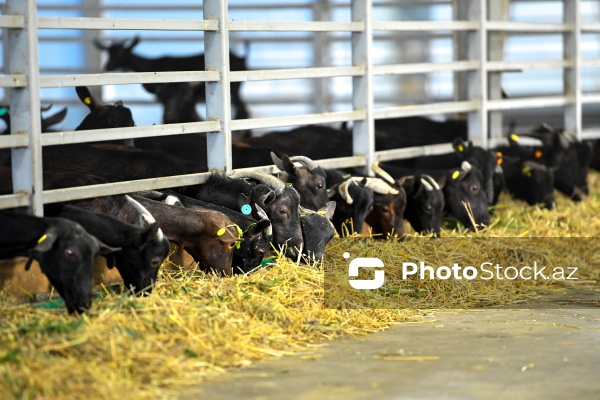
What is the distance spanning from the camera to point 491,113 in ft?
41.0

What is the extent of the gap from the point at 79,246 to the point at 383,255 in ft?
9.48

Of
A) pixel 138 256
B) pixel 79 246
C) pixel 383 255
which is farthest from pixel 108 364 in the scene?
pixel 383 255

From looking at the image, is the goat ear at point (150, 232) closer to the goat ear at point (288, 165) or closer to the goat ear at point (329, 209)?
the goat ear at point (329, 209)

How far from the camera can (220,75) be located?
8539 millimetres

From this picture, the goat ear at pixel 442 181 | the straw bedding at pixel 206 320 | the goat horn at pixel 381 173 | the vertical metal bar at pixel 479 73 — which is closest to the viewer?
the straw bedding at pixel 206 320

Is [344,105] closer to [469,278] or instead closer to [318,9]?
[318,9]

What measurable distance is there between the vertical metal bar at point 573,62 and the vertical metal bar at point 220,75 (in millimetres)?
5944

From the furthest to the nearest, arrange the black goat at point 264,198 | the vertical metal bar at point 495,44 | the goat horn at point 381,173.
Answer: the vertical metal bar at point 495,44 → the goat horn at point 381,173 → the black goat at point 264,198

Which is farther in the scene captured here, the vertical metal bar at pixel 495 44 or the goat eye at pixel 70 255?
the vertical metal bar at pixel 495 44

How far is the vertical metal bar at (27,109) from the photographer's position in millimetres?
7012

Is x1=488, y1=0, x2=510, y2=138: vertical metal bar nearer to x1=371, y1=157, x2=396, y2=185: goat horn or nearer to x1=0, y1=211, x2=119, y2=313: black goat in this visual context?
x1=371, y1=157, x2=396, y2=185: goat horn

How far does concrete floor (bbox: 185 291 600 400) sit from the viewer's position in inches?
209

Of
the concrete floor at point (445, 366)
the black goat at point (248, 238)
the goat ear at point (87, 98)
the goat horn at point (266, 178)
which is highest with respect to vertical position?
the goat ear at point (87, 98)

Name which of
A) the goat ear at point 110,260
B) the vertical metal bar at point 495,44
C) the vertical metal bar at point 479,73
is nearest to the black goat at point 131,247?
the goat ear at point 110,260
